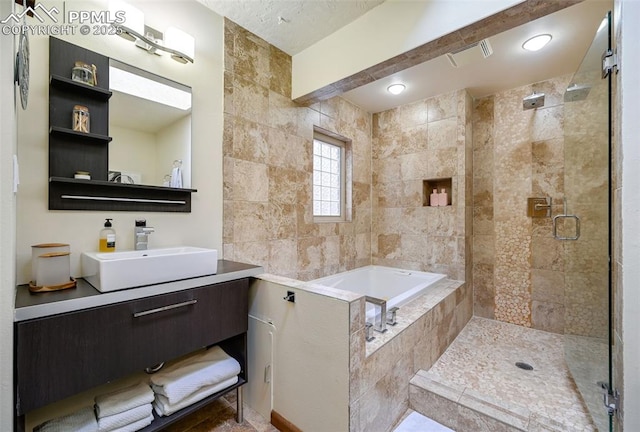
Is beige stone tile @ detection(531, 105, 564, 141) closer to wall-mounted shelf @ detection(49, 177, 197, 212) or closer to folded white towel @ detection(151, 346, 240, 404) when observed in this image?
wall-mounted shelf @ detection(49, 177, 197, 212)

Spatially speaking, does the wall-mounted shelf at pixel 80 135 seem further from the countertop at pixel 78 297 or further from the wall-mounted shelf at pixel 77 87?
the countertop at pixel 78 297

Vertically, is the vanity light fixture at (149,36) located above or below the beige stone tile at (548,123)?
above

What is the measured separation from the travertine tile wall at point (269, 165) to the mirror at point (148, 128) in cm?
32

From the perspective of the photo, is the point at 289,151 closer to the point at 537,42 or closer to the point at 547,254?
the point at 537,42

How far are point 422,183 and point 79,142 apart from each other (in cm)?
309

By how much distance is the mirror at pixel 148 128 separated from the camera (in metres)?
1.52

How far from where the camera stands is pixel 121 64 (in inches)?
60.5

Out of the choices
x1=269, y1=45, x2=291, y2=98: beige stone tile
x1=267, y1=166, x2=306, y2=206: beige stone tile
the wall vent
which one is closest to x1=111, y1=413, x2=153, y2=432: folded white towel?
x1=267, y1=166, x2=306, y2=206: beige stone tile

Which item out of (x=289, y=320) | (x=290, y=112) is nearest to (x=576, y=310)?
(x=289, y=320)

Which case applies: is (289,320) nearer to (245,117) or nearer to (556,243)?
(245,117)

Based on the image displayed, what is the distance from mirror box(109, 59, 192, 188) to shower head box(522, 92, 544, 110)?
3136 mm

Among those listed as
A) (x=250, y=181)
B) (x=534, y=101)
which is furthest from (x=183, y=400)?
(x=534, y=101)

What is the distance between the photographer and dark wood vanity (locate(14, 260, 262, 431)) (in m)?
0.92

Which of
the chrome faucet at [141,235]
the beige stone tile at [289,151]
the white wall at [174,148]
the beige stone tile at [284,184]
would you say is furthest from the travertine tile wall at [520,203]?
the chrome faucet at [141,235]
